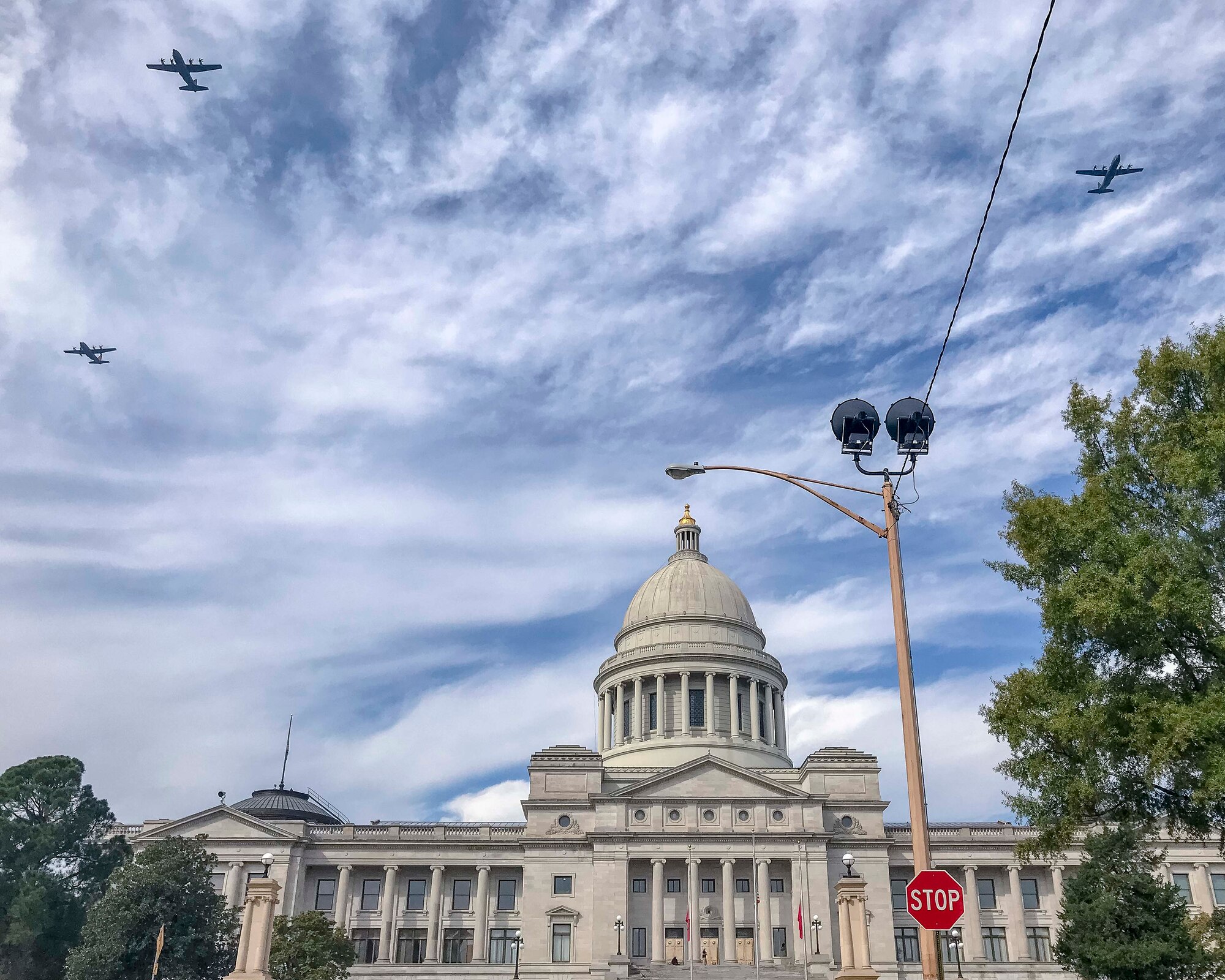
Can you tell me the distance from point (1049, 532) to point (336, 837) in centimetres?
6135

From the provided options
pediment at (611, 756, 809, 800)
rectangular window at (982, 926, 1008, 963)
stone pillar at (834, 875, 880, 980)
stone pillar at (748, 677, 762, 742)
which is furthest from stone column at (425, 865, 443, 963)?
stone pillar at (834, 875, 880, 980)

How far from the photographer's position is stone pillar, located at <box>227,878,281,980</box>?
29.5 metres

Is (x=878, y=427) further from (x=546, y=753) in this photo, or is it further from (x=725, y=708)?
(x=725, y=708)

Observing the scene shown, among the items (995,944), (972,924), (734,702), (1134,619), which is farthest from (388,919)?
(1134,619)

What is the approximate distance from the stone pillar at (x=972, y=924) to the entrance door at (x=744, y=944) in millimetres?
14236

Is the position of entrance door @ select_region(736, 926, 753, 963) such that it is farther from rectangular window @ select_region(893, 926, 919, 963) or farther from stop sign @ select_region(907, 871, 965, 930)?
stop sign @ select_region(907, 871, 965, 930)

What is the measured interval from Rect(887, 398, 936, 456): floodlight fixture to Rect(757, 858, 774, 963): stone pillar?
54699mm

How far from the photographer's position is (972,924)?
69.1 metres

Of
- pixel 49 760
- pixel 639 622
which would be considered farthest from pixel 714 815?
pixel 49 760

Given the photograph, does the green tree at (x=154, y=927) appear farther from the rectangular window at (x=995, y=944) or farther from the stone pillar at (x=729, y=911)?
the rectangular window at (x=995, y=944)

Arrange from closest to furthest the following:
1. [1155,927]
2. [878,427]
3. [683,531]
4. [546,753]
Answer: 1. [878,427]
2. [1155,927]
3. [546,753]
4. [683,531]

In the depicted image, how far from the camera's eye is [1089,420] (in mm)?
25453

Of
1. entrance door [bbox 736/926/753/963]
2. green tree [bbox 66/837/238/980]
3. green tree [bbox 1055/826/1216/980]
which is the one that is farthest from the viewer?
entrance door [bbox 736/926/753/963]

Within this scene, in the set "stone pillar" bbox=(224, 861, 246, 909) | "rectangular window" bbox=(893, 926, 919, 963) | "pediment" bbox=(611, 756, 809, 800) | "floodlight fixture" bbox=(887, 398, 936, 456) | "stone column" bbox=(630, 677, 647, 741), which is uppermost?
"stone column" bbox=(630, 677, 647, 741)
